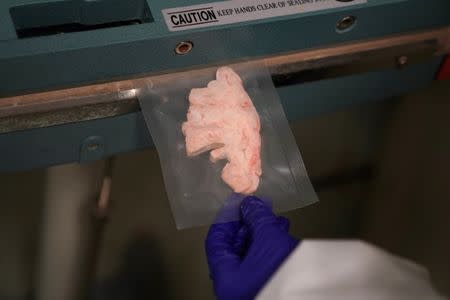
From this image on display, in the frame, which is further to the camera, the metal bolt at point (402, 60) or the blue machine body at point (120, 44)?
the metal bolt at point (402, 60)

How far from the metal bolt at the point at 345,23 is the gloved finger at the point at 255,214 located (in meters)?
0.21

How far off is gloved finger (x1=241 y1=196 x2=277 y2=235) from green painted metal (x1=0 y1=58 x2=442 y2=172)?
15 cm

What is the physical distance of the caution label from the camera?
0.60m

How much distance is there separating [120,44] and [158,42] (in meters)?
0.04

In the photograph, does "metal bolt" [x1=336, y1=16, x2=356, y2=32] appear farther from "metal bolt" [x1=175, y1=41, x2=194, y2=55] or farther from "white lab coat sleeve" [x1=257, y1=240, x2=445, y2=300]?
"white lab coat sleeve" [x1=257, y1=240, x2=445, y2=300]

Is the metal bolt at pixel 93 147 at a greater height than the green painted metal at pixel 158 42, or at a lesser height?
lesser

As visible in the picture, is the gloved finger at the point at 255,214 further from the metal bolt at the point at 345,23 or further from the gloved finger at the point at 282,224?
the metal bolt at the point at 345,23

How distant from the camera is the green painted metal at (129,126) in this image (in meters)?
0.63

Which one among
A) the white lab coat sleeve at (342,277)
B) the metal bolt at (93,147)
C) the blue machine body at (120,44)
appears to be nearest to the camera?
the white lab coat sleeve at (342,277)

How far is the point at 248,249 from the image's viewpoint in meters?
0.59

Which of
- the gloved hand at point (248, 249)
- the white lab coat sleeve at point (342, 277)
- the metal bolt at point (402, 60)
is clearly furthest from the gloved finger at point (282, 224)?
the metal bolt at point (402, 60)

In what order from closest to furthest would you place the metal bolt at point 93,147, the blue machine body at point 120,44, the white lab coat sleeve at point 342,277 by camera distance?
1. the white lab coat sleeve at point 342,277
2. the blue machine body at point 120,44
3. the metal bolt at point 93,147

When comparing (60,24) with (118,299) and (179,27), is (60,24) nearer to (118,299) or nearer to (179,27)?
(179,27)

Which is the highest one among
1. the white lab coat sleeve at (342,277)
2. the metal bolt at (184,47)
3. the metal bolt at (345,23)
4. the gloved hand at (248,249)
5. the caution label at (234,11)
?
the caution label at (234,11)
